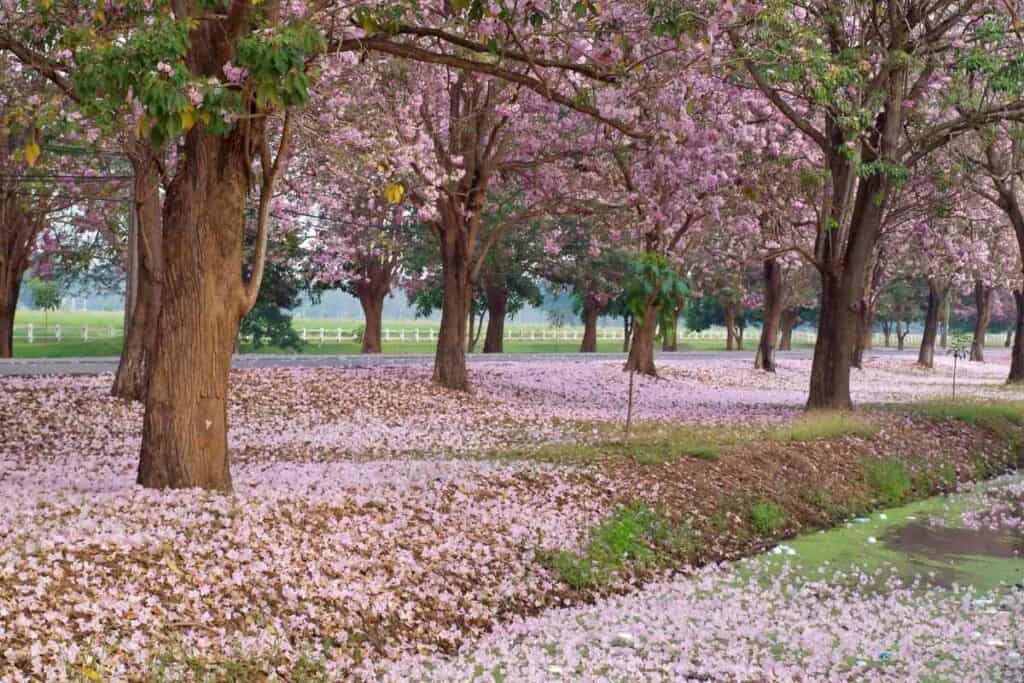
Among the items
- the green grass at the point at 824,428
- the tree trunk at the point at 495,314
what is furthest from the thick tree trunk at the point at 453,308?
the tree trunk at the point at 495,314

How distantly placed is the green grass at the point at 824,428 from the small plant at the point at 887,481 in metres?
1.26

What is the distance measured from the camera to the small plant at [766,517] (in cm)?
1763

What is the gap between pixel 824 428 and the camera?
78.9ft

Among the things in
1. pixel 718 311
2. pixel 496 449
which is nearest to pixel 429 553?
pixel 496 449

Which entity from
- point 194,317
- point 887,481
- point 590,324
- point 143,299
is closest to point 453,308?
point 143,299

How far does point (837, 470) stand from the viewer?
70.5ft

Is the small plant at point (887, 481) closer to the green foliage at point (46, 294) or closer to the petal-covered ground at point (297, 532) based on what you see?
the petal-covered ground at point (297, 532)

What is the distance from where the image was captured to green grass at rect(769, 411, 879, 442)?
2320cm

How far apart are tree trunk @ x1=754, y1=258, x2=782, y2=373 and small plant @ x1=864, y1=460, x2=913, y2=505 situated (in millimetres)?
28725

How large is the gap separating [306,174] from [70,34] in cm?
2459

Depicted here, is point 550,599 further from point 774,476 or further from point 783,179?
point 783,179

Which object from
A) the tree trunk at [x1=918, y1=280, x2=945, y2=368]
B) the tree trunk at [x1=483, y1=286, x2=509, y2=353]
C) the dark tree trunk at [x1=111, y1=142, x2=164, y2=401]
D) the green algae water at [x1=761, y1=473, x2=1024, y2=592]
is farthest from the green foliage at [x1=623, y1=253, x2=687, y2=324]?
the tree trunk at [x1=918, y1=280, x2=945, y2=368]

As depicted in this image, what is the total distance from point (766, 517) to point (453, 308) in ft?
50.4

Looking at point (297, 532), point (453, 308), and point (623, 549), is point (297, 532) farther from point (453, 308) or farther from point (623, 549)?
point (453, 308)
